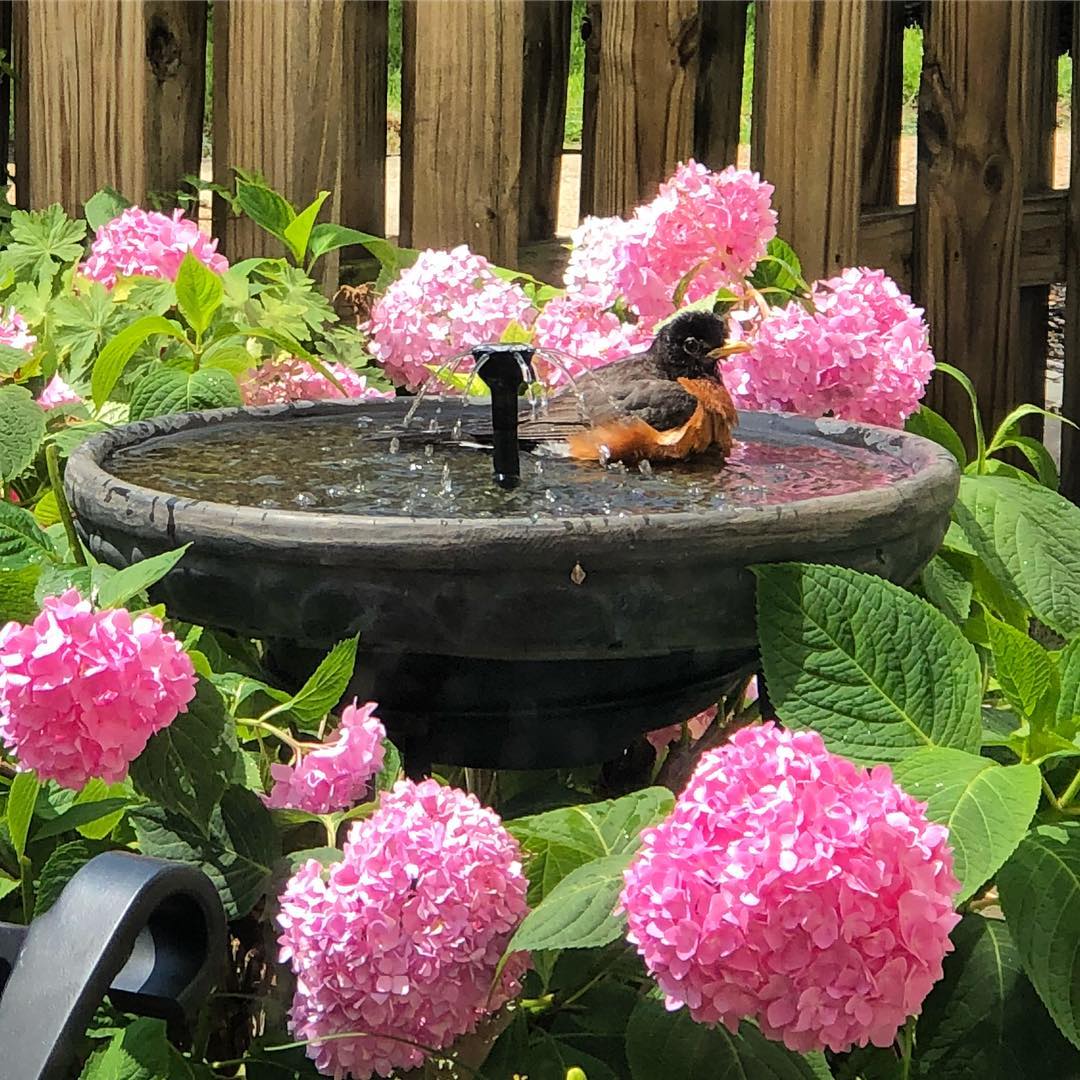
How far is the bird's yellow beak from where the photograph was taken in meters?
1.80

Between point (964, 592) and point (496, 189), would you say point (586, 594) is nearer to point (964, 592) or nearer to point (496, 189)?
point (964, 592)

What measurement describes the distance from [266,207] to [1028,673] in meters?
1.86

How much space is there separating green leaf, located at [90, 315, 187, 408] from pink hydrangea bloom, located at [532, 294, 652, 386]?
0.53m

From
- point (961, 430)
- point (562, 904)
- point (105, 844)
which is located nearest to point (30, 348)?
point (105, 844)

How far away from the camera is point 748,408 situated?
1934 mm

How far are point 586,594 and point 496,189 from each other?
2.05 m

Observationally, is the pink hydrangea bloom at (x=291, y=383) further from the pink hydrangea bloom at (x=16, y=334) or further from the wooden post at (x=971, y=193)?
the wooden post at (x=971, y=193)

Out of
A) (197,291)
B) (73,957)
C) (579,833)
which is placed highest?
(197,291)

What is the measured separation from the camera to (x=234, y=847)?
3.74 feet

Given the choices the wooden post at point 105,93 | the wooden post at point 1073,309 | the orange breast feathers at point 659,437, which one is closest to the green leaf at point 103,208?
the wooden post at point 105,93

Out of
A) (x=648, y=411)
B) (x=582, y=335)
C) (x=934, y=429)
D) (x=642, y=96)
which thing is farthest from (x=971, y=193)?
(x=648, y=411)

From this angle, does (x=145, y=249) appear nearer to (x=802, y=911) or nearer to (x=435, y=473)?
(x=435, y=473)

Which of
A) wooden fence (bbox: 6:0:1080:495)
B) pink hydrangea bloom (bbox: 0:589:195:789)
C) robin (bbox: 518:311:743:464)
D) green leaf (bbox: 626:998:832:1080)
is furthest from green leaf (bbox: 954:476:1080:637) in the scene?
wooden fence (bbox: 6:0:1080:495)

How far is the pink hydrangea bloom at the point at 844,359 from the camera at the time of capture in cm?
183
